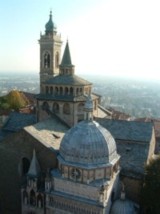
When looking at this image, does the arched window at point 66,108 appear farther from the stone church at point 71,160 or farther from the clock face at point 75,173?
the clock face at point 75,173

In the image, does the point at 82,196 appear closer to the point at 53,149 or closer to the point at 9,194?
the point at 53,149

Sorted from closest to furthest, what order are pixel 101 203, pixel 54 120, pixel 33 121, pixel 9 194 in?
pixel 101 203 < pixel 9 194 < pixel 54 120 < pixel 33 121

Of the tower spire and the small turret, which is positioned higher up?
the small turret

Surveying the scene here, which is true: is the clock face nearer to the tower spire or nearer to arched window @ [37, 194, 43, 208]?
arched window @ [37, 194, 43, 208]

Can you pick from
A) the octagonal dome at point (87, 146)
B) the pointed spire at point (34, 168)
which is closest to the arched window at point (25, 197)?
the pointed spire at point (34, 168)

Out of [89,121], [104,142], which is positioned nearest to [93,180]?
[104,142]

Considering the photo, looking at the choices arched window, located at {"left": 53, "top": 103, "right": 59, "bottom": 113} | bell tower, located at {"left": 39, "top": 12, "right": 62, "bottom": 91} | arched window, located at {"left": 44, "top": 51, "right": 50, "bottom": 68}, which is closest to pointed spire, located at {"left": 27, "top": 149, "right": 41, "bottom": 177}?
arched window, located at {"left": 53, "top": 103, "right": 59, "bottom": 113}
